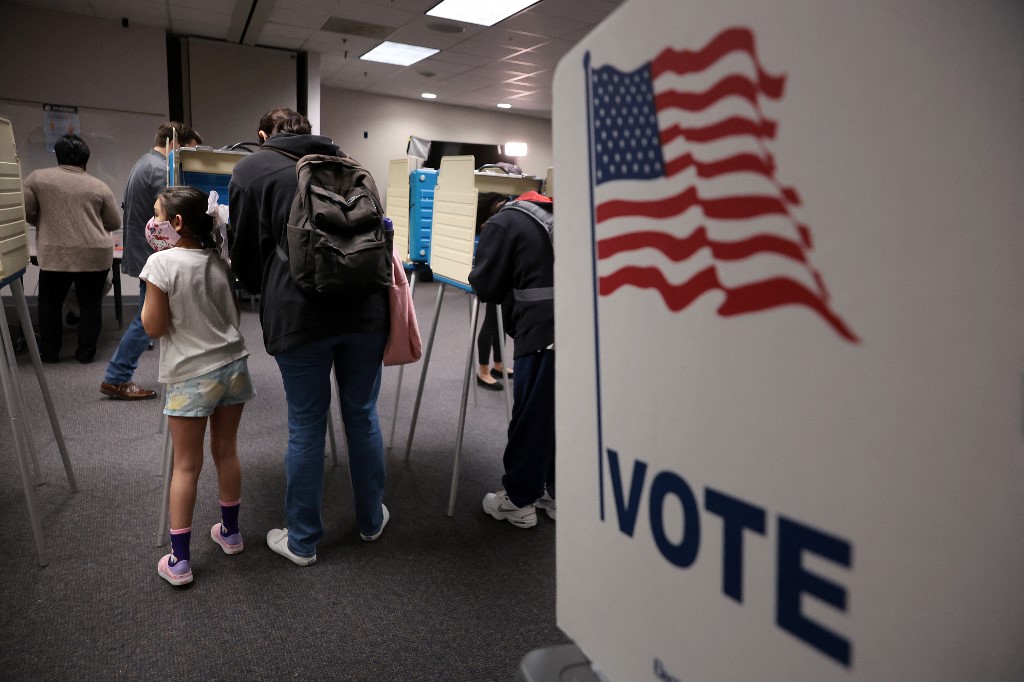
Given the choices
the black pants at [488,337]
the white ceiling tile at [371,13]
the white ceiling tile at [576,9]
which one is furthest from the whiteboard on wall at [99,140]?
the black pants at [488,337]

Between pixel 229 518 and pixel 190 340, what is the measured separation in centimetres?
64

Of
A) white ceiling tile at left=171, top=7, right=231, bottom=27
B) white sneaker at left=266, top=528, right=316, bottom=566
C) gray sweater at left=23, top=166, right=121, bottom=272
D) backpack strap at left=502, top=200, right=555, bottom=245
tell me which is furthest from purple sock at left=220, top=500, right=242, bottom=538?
white ceiling tile at left=171, top=7, right=231, bottom=27

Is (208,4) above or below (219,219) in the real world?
above

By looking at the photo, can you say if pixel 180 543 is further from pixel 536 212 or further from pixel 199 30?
pixel 199 30

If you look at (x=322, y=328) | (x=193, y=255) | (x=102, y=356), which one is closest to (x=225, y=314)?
(x=193, y=255)

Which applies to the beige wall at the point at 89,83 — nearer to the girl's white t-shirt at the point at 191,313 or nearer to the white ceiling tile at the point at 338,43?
the white ceiling tile at the point at 338,43

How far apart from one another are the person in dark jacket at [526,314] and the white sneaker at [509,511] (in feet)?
0.26

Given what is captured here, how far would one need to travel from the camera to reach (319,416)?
6.62ft

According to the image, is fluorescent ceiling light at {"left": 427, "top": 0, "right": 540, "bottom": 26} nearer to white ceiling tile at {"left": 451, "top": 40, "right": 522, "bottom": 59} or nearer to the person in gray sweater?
white ceiling tile at {"left": 451, "top": 40, "right": 522, "bottom": 59}

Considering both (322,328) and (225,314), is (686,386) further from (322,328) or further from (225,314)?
(225,314)

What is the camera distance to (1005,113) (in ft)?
0.75

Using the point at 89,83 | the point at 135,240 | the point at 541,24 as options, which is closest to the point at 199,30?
the point at 89,83

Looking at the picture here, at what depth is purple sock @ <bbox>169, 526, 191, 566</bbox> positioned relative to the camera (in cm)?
196

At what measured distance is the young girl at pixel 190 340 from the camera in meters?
1.88
